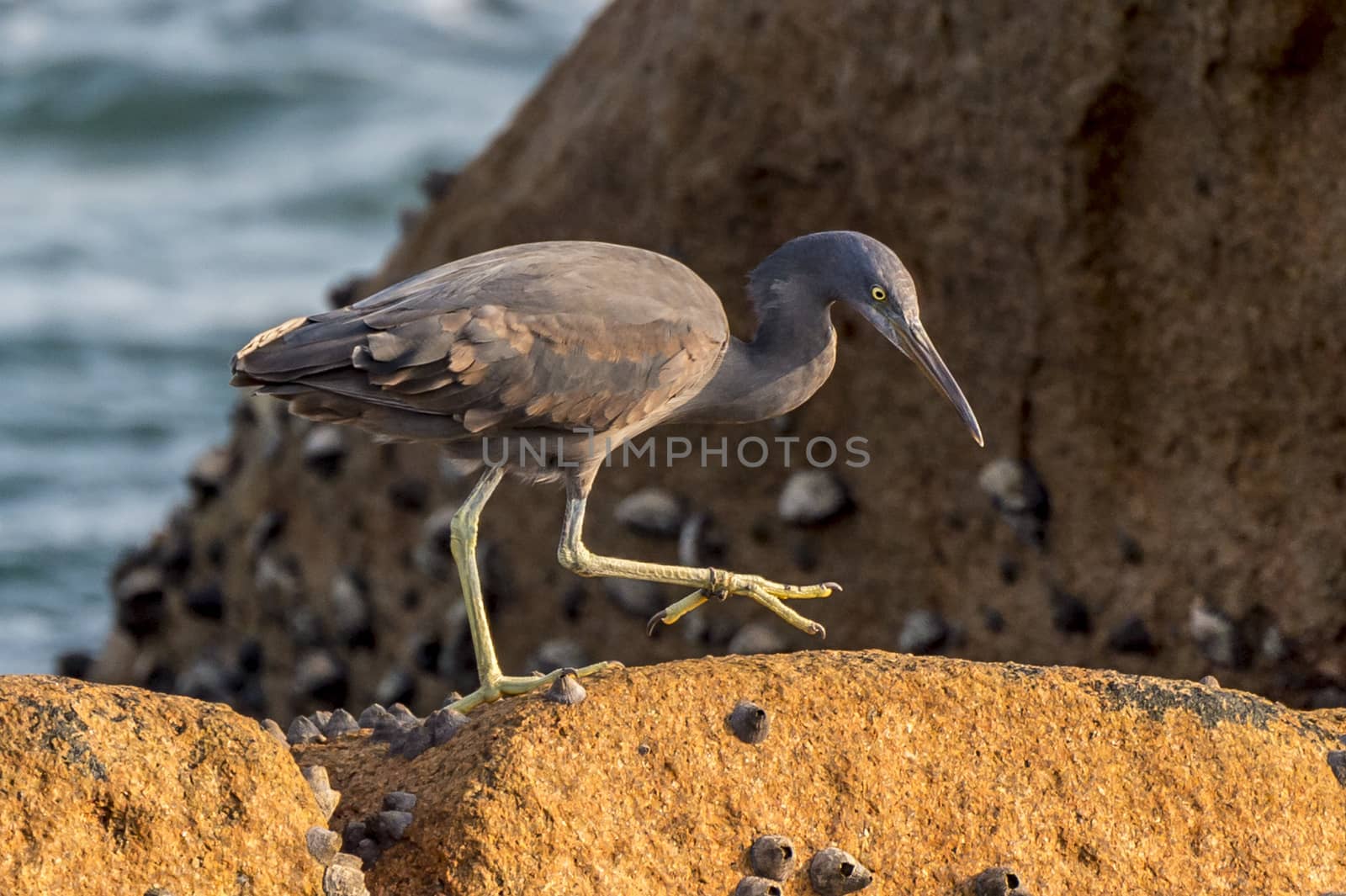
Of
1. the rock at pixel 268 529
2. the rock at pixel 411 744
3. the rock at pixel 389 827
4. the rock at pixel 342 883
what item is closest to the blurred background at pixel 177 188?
the rock at pixel 268 529

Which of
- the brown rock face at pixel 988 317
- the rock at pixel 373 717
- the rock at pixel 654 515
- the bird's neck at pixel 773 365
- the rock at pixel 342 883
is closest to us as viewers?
the rock at pixel 342 883

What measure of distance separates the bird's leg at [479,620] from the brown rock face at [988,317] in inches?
91.0

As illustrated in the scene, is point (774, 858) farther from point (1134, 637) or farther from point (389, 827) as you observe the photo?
point (1134, 637)

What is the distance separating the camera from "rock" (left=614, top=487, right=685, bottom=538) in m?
7.49

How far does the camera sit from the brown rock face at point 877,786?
3.90m

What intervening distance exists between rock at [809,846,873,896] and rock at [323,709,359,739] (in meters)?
1.39

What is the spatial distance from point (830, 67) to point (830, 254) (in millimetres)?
1914

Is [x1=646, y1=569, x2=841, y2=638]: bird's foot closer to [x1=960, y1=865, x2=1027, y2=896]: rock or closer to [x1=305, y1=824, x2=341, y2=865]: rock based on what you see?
[x1=960, y1=865, x2=1027, y2=896]: rock

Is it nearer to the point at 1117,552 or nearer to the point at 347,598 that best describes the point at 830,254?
the point at 1117,552

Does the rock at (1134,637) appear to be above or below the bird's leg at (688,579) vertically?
below

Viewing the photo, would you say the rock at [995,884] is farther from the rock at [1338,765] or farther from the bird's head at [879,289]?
the bird's head at [879,289]

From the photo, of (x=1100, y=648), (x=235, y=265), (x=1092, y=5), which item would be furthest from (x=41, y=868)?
(x=235, y=265)

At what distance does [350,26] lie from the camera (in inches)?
779

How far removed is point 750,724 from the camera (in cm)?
413
